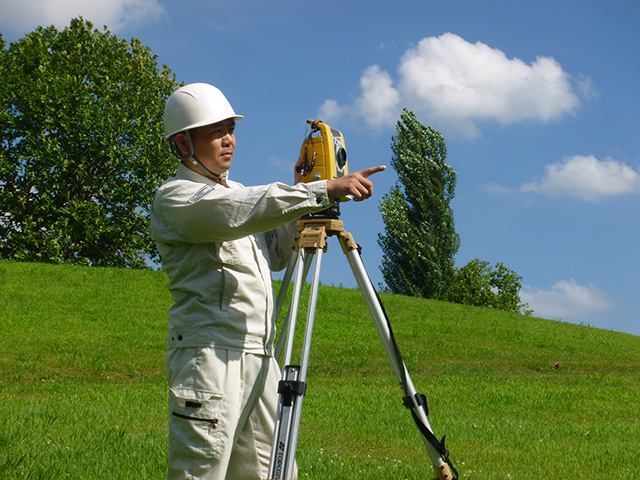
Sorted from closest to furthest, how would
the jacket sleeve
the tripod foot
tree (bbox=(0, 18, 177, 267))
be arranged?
the jacket sleeve, the tripod foot, tree (bbox=(0, 18, 177, 267))

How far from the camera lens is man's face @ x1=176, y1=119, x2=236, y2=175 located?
10.7ft

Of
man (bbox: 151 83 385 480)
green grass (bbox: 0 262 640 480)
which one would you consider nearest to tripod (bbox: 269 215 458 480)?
man (bbox: 151 83 385 480)

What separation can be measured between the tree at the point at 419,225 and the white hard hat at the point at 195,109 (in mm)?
33330

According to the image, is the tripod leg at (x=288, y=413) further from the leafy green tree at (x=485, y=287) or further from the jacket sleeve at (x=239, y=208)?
the leafy green tree at (x=485, y=287)

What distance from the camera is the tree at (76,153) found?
81.9 feet

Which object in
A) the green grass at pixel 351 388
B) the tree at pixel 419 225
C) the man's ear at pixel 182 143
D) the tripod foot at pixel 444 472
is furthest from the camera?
the tree at pixel 419 225

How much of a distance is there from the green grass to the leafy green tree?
46.0ft

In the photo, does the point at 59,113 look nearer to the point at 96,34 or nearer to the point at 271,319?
the point at 96,34

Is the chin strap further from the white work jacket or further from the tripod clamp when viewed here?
the tripod clamp

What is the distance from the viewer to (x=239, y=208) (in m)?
2.88

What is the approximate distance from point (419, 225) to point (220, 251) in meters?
35.2

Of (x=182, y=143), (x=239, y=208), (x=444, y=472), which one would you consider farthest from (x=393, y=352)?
(x=182, y=143)

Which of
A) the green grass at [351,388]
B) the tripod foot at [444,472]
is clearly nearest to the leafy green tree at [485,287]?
the green grass at [351,388]

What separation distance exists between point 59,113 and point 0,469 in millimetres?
22659
